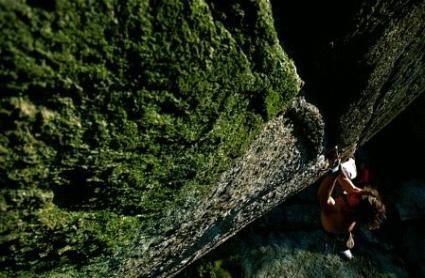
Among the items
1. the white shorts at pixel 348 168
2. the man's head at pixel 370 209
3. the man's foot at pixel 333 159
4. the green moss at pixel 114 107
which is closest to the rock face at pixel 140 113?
the green moss at pixel 114 107

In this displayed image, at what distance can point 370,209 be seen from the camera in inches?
142

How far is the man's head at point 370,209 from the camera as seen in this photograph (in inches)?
140

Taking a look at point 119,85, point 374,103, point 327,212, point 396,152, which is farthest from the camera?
point 396,152

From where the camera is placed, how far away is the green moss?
880 mm

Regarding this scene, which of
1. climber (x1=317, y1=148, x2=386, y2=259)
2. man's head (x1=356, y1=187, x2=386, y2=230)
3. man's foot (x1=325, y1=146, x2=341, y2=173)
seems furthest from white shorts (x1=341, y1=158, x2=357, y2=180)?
man's head (x1=356, y1=187, x2=386, y2=230)

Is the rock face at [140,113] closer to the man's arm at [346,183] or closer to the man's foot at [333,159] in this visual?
the man's foot at [333,159]

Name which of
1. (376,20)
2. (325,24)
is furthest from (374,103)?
(325,24)

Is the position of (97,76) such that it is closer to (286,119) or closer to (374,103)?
(286,119)

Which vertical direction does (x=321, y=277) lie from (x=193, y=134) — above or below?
below

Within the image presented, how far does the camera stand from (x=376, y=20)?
1.80 meters

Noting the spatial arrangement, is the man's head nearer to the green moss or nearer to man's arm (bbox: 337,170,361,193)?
man's arm (bbox: 337,170,361,193)

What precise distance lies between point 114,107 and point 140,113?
0.33 feet

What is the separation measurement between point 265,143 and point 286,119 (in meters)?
0.17

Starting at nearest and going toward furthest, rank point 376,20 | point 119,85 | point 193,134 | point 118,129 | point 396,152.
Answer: point 119,85, point 118,129, point 193,134, point 376,20, point 396,152
